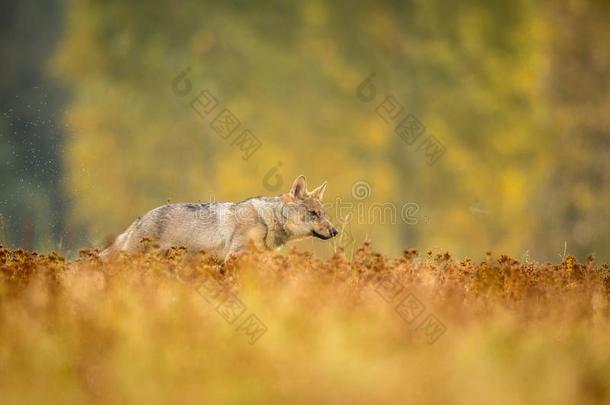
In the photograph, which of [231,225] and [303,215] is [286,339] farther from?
[303,215]

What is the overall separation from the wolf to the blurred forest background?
45.1 ft

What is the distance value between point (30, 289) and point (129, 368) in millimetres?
1985

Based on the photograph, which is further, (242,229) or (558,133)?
(558,133)

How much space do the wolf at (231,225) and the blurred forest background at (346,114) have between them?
13738mm

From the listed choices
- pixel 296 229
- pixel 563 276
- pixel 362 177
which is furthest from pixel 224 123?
pixel 563 276

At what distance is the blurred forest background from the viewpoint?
2547cm

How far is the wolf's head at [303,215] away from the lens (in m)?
11.0

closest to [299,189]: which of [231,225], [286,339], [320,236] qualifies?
[320,236]

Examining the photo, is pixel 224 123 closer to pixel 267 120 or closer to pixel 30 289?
pixel 267 120

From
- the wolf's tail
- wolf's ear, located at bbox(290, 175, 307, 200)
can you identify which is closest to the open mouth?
wolf's ear, located at bbox(290, 175, 307, 200)

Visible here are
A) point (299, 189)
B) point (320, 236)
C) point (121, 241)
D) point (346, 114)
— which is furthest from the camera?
point (346, 114)

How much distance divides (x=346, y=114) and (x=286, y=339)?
22158 millimetres

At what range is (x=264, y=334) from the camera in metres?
5.57

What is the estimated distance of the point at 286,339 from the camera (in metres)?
5.48
